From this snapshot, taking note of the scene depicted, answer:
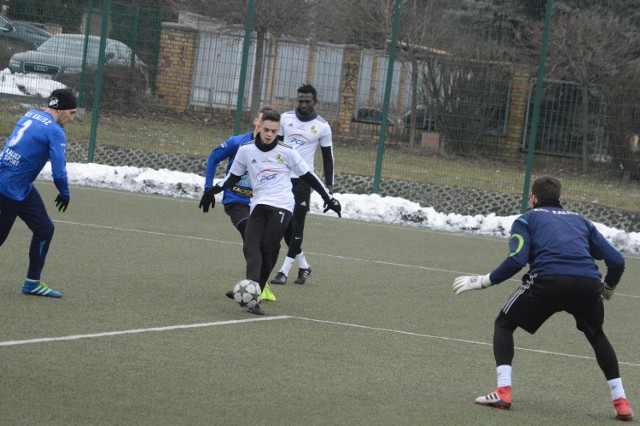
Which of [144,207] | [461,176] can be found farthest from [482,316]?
[461,176]

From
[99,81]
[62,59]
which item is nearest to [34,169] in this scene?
[99,81]

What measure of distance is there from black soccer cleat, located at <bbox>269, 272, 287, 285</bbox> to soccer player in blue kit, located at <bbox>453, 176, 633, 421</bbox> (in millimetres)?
4891

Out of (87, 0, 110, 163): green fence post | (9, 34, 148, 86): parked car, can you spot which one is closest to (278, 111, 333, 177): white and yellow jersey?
(87, 0, 110, 163): green fence post

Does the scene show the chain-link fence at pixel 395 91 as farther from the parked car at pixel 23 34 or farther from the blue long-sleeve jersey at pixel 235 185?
the blue long-sleeve jersey at pixel 235 185

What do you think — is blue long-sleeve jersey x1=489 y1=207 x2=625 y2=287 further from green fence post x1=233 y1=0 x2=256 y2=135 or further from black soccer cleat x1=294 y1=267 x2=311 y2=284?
green fence post x1=233 y1=0 x2=256 y2=135

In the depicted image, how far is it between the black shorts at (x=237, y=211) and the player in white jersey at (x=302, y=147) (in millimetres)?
1141

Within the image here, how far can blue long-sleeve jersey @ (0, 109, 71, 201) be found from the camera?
31.8ft

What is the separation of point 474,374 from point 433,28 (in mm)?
13356

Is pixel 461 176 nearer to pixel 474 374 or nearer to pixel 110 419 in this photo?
pixel 474 374

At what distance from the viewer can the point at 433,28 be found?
20.9 metres

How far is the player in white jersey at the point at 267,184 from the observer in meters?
10.3

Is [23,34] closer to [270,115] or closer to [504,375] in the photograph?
[270,115]

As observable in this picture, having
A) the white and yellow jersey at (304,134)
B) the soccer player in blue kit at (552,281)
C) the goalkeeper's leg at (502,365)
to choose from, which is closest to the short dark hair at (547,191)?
the soccer player in blue kit at (552,281)

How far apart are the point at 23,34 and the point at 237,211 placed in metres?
12.9
